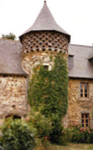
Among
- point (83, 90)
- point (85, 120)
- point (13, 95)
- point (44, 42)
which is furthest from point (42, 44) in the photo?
point (85, 120)

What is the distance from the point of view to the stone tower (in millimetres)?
11273

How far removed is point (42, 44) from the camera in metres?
11.3

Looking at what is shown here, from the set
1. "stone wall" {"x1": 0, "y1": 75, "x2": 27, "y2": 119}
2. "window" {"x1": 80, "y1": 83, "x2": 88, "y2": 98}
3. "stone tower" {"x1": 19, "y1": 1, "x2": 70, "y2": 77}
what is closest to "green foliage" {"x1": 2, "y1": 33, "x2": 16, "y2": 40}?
"stone tower" {"x1": 19, "y1": 1, "x2": 70, "y2": 77}

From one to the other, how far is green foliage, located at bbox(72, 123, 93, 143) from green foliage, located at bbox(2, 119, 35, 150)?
482cm

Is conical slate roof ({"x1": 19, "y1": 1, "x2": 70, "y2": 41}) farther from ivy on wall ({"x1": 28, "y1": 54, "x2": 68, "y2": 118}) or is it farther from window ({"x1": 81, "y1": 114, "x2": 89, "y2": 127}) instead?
window ({"x1": 81, "y1": 114, "x2": 89, "y2": 127})

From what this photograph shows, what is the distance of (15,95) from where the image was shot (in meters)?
11.3

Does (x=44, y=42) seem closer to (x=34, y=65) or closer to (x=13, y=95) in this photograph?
(x=34, y=65)

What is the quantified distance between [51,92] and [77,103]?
3079 millimetres

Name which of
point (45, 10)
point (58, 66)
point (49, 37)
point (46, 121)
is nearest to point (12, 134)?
point (46, 121)

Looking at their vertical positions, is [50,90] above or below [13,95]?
above

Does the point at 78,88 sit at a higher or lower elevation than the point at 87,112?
higher

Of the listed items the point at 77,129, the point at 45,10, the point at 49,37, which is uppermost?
the point at 45,10

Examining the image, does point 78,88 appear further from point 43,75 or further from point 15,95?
point 15,95

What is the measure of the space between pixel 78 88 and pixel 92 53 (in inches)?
168
